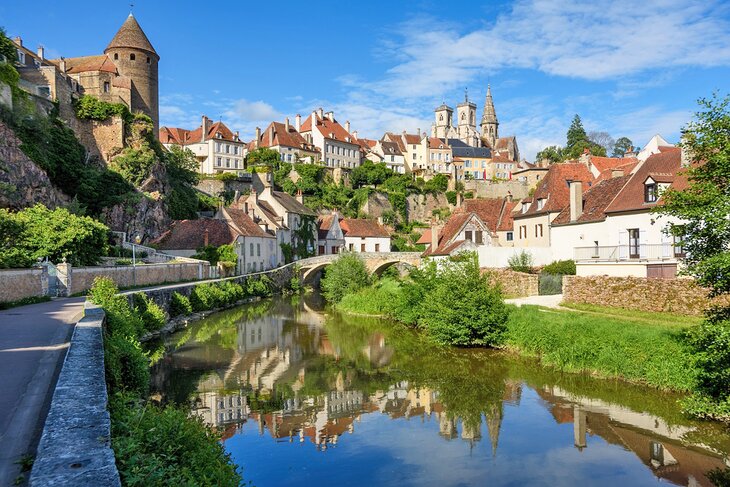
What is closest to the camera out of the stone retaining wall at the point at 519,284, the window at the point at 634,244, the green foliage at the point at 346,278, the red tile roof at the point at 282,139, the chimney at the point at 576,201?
the window at the point at 634,244

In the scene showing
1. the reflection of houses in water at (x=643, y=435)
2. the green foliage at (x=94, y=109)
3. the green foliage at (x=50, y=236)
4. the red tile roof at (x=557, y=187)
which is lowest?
→ the reflection of houses in water at (x=643, y=435)

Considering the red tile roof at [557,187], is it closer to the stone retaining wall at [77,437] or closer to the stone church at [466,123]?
the stone retaining wall at [77,437]

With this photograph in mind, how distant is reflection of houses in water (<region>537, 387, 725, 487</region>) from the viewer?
37.4 feet

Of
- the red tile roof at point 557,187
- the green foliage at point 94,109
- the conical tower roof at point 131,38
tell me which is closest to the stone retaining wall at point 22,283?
the red tile roof at point 557,187

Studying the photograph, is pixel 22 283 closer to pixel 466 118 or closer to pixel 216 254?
pixel 216 254

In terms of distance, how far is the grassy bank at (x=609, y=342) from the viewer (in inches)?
635

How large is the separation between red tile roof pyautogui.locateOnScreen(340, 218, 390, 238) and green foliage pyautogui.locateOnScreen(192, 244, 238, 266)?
25939mm

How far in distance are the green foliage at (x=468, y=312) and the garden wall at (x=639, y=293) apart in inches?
142

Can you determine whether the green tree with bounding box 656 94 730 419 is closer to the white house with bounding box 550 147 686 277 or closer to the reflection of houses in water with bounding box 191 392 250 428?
the reflection of houses in water with bounding box 191 392 250 428

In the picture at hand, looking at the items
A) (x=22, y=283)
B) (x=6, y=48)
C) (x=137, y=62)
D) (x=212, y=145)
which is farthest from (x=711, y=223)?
(x=212, y=145)

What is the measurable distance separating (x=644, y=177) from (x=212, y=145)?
56320 millimetres

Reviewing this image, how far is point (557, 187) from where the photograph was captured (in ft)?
125

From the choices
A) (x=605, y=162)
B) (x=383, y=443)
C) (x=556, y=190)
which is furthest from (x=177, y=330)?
(x=605, y=162)

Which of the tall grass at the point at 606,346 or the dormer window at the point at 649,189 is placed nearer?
the tall grass at the point at 606,346
